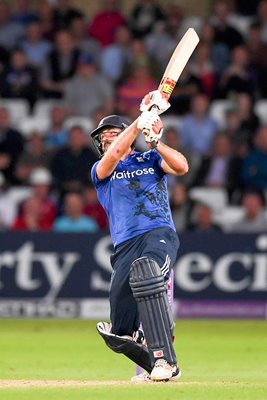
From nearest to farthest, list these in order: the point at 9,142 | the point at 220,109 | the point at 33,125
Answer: the point at 9,142, the point at 33,125, the point at 220,109

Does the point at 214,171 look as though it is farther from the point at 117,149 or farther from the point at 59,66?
the point at 117,149

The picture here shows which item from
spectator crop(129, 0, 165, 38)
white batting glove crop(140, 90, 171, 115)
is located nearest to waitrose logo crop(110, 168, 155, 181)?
white batting glove crop(140, 90, 171, 115)

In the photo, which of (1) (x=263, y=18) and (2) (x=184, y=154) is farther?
(1) (x=263, y=18)

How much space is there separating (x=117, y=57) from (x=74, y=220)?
346 centimetres

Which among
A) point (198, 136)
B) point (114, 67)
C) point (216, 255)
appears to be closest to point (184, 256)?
point (216, 255)

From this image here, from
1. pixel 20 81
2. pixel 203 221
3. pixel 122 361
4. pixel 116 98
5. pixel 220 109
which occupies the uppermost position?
pixel 20 81

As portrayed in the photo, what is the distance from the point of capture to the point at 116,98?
55.1ft

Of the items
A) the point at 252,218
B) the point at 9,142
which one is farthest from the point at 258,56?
the point at 9,142

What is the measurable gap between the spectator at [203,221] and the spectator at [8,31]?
173 inches

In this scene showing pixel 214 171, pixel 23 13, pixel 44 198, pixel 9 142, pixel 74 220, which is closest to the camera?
pixel 74 220

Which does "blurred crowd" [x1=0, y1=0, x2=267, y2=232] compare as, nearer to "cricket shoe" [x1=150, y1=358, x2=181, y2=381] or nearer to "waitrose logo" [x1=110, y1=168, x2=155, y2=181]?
"waitrose logo" [x1=110, y1=168, x2=155, y2=181]

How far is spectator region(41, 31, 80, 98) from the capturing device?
1692 cm

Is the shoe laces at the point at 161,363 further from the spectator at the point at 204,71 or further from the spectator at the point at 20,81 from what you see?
the spectator at the point at 20,81

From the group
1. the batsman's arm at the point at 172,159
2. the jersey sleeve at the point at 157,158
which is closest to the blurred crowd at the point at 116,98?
the jersey sleeve at the point at 157,158
